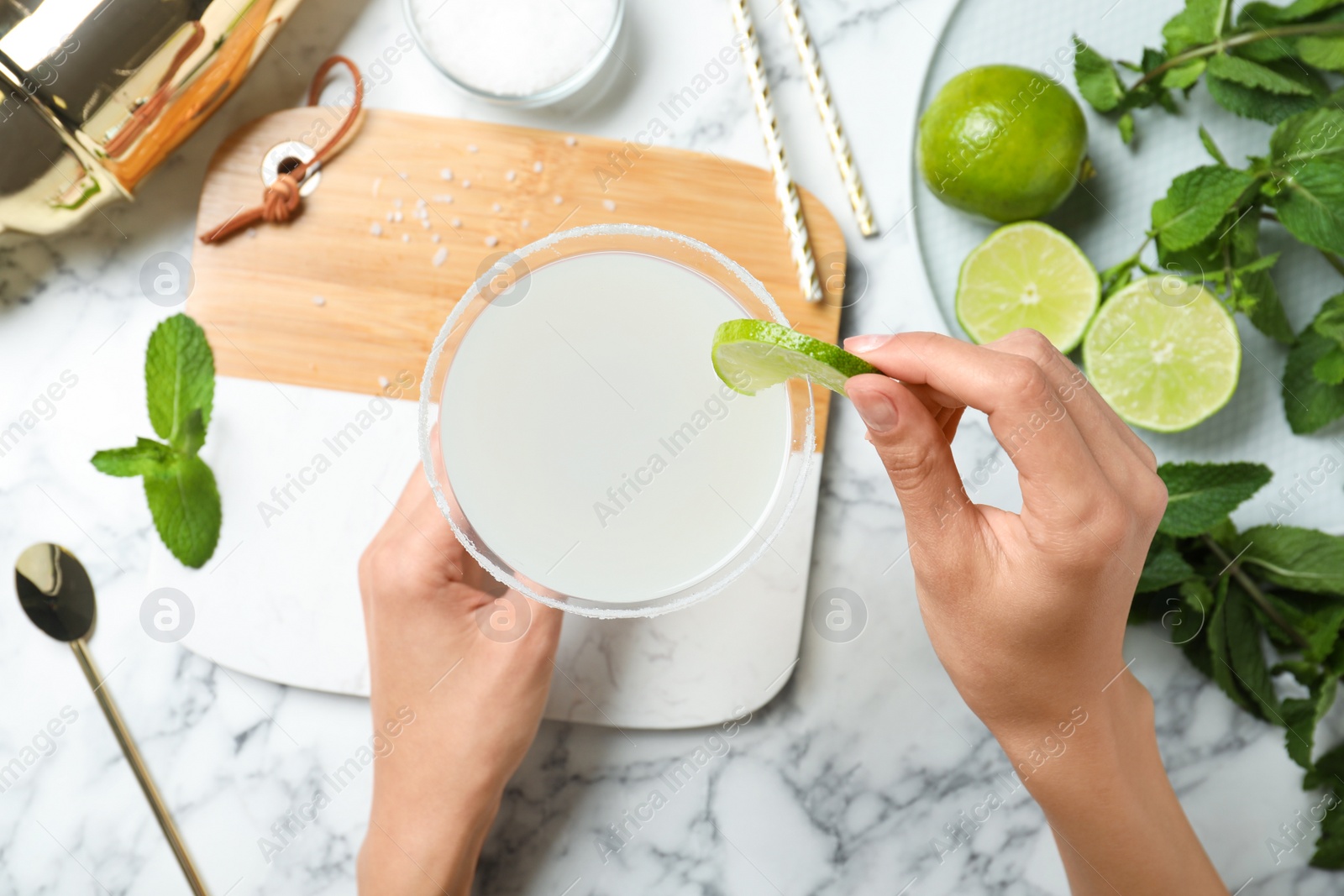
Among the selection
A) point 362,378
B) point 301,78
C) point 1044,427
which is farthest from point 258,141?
point 1044,427

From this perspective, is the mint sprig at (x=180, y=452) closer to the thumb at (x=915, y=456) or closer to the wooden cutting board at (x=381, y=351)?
the wooden cutting board at (x=381, y=351)

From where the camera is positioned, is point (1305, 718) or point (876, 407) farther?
point (1305, 718)

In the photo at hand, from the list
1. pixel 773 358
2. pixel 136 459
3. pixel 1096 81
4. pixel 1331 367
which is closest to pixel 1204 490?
pixel 1331 367

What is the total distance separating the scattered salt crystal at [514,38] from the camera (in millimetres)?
1250

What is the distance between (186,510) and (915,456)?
0.98m

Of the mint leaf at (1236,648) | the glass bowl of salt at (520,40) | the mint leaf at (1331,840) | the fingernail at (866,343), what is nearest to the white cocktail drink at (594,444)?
the fingernail at (866,343)

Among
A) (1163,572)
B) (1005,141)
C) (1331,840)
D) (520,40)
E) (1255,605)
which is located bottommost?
(1331,840)

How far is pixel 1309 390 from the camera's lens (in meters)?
1.21

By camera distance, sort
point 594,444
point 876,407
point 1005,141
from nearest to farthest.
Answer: point 876,407 < point 594,444 < point 1005,141

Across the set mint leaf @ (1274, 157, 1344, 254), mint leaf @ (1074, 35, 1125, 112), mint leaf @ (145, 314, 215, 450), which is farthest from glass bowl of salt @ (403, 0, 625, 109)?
mint leaf @ (1274, 157, 1344, 254)

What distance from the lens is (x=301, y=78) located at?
1.30m

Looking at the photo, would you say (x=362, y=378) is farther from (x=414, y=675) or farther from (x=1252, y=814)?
(x=1252, y=814)

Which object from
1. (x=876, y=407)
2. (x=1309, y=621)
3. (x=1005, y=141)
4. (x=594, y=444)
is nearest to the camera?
(x=876, y=407)

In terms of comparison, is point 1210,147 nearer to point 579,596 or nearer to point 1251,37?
point 1251,37
